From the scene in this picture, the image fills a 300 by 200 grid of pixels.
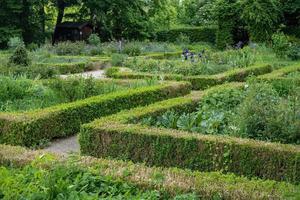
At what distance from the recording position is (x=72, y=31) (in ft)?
122

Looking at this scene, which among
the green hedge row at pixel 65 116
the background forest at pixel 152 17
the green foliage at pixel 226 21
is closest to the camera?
the green hedge row at pixel 65 116

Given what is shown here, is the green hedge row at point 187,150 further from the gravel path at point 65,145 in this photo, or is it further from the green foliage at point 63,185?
the green foliage at point 63,185

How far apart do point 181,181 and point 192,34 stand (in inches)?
1312

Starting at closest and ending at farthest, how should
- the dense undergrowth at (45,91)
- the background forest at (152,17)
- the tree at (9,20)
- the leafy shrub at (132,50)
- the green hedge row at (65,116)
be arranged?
the green hedge row at (65,116) < the dense undergrowth at (45,91) < the leafy shrub at (132,50) < the background forest at (152,17) < the tree at (9,20)

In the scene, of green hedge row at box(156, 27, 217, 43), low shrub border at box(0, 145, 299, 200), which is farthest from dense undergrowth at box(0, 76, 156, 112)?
green hedge row at box(156, 27, 217, 43)

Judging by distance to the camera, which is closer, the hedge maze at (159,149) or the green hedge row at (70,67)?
the hedge maze at (159,149)

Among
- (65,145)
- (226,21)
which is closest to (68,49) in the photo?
(226,21)

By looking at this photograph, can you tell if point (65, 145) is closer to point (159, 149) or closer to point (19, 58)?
point (159, 149)

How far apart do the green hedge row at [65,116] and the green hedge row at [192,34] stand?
25.9 meters

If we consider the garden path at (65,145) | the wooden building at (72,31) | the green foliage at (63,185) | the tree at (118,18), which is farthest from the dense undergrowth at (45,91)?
the tree at (118,18)

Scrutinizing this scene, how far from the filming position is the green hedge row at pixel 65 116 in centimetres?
894

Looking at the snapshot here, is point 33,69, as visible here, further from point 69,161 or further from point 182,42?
point 182,42

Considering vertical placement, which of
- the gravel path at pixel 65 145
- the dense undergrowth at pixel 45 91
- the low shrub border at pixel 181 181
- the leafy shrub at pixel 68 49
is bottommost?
the leafy shrub at pixel 68 49

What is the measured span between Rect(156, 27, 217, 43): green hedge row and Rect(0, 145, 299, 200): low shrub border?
31.8 m
